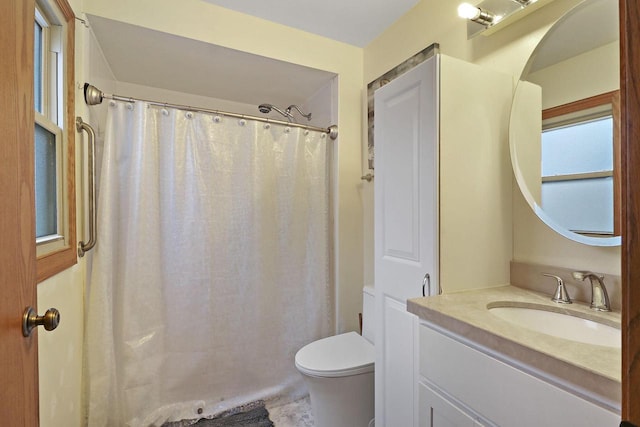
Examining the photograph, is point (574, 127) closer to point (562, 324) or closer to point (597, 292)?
point (597, 292)

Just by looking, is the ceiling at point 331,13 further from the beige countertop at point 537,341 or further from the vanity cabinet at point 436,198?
the beige countertop at point 537,341

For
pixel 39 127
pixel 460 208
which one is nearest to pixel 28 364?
pixel 39 127

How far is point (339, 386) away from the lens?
1493mm

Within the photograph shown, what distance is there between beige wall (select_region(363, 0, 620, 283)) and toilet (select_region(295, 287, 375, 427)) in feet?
3.03

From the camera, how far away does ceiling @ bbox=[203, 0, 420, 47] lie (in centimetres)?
172

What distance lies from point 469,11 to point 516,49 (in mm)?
249

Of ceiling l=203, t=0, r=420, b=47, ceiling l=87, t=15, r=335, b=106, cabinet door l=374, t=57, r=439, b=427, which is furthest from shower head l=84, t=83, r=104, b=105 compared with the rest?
cabinet door l=374, t=57, r=439, b=427

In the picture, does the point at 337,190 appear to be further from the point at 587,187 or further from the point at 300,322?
the point at 587,187

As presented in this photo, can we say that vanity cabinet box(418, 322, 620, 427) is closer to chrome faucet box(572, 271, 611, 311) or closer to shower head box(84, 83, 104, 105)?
chrome faucet box(572, 271, 611, 311)

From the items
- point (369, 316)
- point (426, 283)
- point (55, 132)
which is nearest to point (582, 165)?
point (426, 283)

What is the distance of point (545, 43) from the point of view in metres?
1.14

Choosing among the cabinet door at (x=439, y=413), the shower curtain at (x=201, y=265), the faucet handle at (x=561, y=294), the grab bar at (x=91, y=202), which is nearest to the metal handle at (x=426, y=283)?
the cabinet door at (x=439, y=413)

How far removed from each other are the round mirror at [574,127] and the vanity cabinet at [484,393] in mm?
590

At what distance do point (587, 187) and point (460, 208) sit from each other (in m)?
0.41
